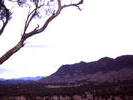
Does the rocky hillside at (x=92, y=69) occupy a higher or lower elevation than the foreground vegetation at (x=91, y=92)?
higher

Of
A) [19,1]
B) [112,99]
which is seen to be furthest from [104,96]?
[19,1]

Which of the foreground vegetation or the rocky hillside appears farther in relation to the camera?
the rocky hillside

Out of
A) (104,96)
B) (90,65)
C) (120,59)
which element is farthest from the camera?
(90,65)

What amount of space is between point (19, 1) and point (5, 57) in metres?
3.01

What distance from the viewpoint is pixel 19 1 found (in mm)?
10969

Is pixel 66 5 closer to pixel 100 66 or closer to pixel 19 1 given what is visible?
pixel 19 1

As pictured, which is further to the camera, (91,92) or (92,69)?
(92,69)

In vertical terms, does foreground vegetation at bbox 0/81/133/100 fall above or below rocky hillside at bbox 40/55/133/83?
below

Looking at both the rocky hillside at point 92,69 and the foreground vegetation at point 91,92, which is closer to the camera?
the foreground vegetation at point 91,92

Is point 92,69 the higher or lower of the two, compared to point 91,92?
higher

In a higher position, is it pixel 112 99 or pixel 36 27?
pixel 36 27

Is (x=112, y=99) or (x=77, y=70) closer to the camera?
(x=112, y=99)

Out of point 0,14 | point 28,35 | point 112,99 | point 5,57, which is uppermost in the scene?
point 0,14

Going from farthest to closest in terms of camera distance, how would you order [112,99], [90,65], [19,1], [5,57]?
1. [90,65]
2. [112,99]
3. [19,1]
4. [5,57]
